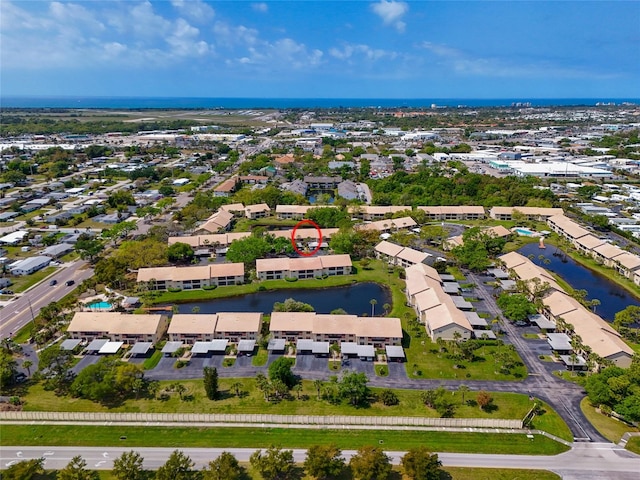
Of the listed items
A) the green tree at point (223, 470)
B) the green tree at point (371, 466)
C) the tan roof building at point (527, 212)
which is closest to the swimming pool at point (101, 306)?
the green tree at point (223, 470)

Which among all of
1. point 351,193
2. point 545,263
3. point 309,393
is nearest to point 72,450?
point 309,393

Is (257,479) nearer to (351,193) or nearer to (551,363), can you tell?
(551,363)

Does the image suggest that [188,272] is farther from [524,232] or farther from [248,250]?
[524,232]

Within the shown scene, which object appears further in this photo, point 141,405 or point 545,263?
point 545,263

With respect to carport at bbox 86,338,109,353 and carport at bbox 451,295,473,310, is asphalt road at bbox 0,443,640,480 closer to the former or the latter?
carport at bbox 86,338,109,353

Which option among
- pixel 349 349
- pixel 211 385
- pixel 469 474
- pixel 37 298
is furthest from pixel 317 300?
pixel 37 298

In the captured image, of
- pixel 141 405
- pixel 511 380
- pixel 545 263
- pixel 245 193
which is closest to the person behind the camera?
pixel 141 405

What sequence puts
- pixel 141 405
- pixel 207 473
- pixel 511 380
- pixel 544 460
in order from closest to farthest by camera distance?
pixel 207 473, pixel 544 460, pixel 141 405, pixel 511 380
